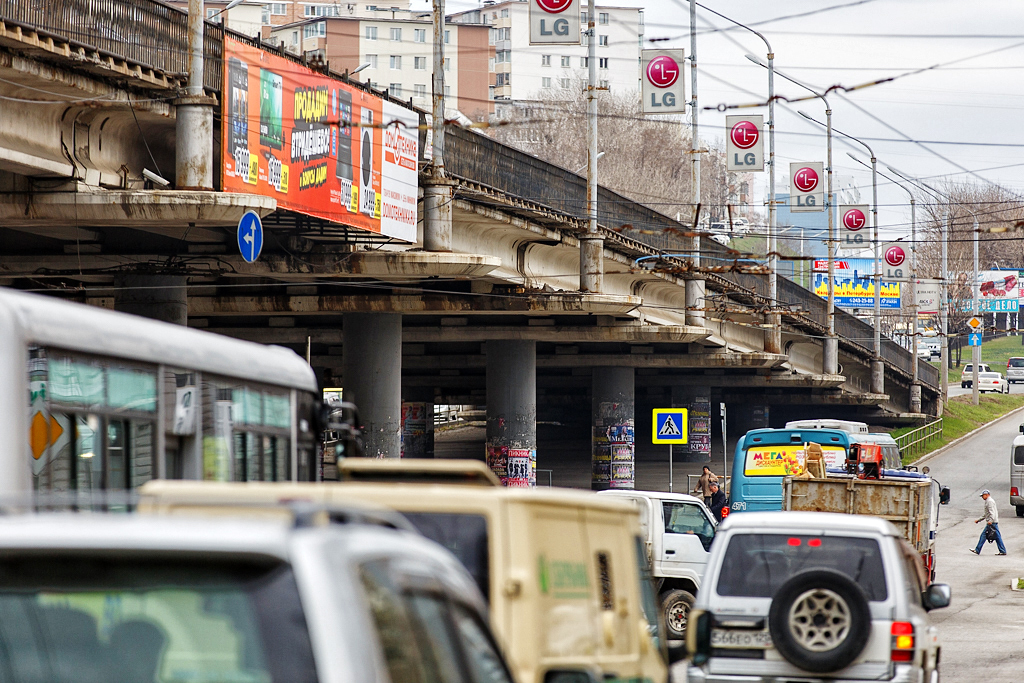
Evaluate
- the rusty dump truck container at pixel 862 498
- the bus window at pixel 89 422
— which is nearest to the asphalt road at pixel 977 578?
the rusty dump truck container at pixel 862 498

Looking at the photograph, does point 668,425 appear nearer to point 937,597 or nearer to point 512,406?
point 512,406

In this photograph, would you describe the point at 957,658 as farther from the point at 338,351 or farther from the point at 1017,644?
the point at 338,351

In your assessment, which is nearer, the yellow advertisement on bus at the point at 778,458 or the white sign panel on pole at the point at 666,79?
the yellow advertisement on bus at the point at 778,458

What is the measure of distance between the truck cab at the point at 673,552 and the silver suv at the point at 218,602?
14.0 m

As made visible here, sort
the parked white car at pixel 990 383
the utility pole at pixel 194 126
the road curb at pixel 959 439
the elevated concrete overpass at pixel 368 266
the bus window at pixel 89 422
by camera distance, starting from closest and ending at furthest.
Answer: the bus window at pixel 89 422
the elevated concrete overpass at pixel 368 266
the utility pole at pixel 194 126
the road curb at pixel 959 439
the parked white car at pixel 990 383

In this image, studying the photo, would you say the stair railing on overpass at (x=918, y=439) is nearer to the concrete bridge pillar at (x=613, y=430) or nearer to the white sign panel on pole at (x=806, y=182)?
the concrete bridge pillar at (x=613, y=430)

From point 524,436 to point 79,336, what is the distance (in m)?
34.2

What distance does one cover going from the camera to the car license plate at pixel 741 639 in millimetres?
9914

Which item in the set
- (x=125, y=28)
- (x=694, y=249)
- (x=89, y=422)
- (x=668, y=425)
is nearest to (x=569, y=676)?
(x=89, y=422)

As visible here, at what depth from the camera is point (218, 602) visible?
2.94 meters

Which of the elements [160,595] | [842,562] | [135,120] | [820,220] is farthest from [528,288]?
[820,220]

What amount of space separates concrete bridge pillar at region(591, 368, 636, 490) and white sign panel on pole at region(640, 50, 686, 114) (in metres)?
16.3

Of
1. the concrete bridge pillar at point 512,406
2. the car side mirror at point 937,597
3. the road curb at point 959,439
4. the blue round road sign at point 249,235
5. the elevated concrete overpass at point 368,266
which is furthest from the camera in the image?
the road curb at point 959,439

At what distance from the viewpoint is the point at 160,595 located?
9.92ft
